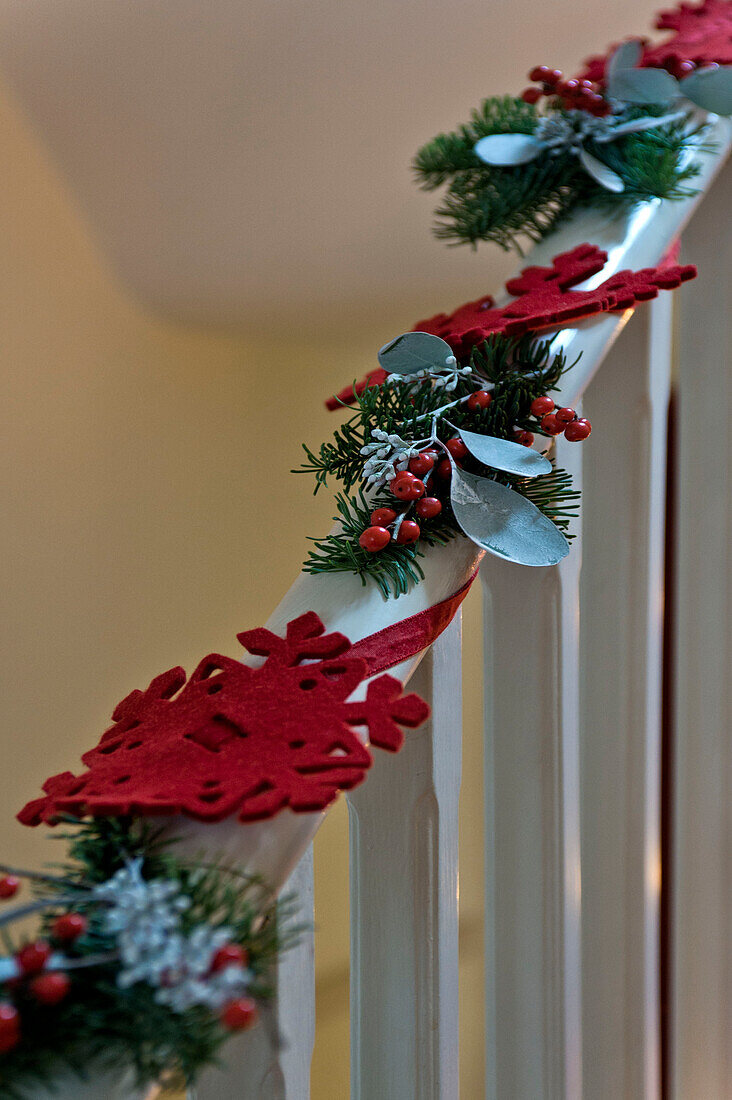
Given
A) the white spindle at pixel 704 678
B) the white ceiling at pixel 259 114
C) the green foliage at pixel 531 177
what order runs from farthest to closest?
the white ceiling at pixel 259 114
the white spindle at pixel 704 678
the green foliage at pixel 531 177

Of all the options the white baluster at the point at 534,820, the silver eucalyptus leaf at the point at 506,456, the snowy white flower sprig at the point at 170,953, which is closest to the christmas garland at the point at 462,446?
the silver eucalyptus leaf at the point at 506,456

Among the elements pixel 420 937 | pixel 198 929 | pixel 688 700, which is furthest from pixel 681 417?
pixel 198 929

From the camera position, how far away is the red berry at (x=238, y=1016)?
0.98 feet

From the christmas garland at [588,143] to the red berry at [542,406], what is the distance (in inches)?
9.4

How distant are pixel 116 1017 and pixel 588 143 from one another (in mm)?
675

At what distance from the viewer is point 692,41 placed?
791 millimetres

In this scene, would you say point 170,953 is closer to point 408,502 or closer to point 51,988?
point 51,988

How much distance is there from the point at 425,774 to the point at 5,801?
2.73 ft

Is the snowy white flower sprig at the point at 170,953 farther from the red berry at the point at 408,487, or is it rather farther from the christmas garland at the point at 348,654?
the red berry at the point at 408,487

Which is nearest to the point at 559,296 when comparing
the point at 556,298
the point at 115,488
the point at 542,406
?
the point at 556,298

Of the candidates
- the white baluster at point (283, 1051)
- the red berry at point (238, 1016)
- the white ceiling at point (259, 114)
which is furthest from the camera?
the white ceiling at point (259, 114)

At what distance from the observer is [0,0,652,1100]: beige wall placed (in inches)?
45.5

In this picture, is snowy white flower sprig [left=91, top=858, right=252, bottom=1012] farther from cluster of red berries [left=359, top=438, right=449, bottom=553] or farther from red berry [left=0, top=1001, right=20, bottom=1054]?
cluster of red berries [left=359, top=438, right=449, bottom=553]

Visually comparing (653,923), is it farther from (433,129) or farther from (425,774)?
(433,129)
